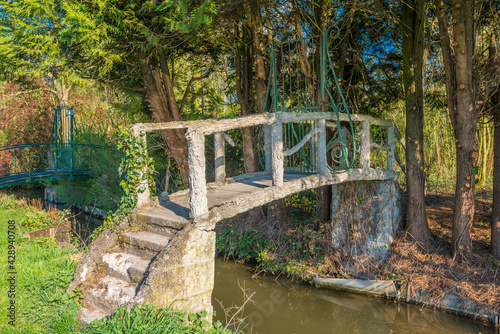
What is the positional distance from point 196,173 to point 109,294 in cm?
165

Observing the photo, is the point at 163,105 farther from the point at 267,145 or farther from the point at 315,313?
the point at 315,313

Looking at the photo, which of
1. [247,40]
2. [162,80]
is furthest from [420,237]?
[162,80]

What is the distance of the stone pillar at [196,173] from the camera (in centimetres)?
402

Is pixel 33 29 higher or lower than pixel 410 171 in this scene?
higher

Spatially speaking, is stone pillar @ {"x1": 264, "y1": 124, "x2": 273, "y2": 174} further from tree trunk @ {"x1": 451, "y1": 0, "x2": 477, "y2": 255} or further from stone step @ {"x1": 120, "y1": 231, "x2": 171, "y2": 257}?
tree trunk @ {"x1": 451, "y1": 0, "x2": 477, "y2": 255}

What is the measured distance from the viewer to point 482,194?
9.68m

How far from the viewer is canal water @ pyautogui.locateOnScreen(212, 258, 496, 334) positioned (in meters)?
6.25

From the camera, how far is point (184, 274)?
12.8 feet

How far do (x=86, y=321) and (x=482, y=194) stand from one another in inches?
388

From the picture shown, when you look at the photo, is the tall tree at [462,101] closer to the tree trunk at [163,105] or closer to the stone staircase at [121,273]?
the stone staircase at [121,273]

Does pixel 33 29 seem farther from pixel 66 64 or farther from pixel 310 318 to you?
pixel 310 318

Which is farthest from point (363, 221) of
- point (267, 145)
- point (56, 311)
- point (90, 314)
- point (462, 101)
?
point (56, 311)

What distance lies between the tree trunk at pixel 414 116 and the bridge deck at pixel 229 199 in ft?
7.13

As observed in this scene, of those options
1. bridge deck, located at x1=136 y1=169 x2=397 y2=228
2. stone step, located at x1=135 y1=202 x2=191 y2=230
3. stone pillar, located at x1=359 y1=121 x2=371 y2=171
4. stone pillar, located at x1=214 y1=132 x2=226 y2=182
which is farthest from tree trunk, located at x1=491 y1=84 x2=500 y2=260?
stone step, located at x1=135 y1=202 x2=191 y2=230
